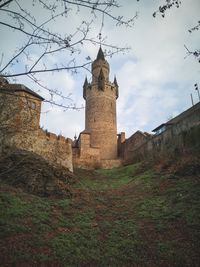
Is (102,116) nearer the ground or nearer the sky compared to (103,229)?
nearer the sky

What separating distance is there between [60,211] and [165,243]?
14.5 feet

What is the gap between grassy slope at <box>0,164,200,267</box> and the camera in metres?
6.31

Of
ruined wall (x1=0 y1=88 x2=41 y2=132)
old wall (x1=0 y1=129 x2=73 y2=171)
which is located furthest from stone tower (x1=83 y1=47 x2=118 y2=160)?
ruined wall (x1=0 y1=88 x2=41 y2=132)

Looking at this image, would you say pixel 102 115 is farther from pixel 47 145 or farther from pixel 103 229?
pixel 103 229

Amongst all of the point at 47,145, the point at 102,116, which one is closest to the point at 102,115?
the point at 102,116

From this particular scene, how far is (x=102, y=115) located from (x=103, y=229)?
24.1 meters

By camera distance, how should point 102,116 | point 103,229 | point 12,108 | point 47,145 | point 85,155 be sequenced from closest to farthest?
point 103,229 < point 12,108 < point 47,145 < point 85,155 < point 102,116

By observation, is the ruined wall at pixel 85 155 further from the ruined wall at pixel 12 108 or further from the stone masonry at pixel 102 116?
the ruined wall at pixel 12 108

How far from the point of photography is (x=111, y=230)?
8.29 m

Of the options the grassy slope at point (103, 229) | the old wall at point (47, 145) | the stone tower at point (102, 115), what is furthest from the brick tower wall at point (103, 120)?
the grassy slope at point (103, 229)

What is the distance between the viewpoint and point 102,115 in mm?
31719

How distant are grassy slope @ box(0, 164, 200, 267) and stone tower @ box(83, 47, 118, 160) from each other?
18.5 metres

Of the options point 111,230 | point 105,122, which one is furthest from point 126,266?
point 105,122

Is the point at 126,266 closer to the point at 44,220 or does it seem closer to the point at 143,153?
the point at 44,220
